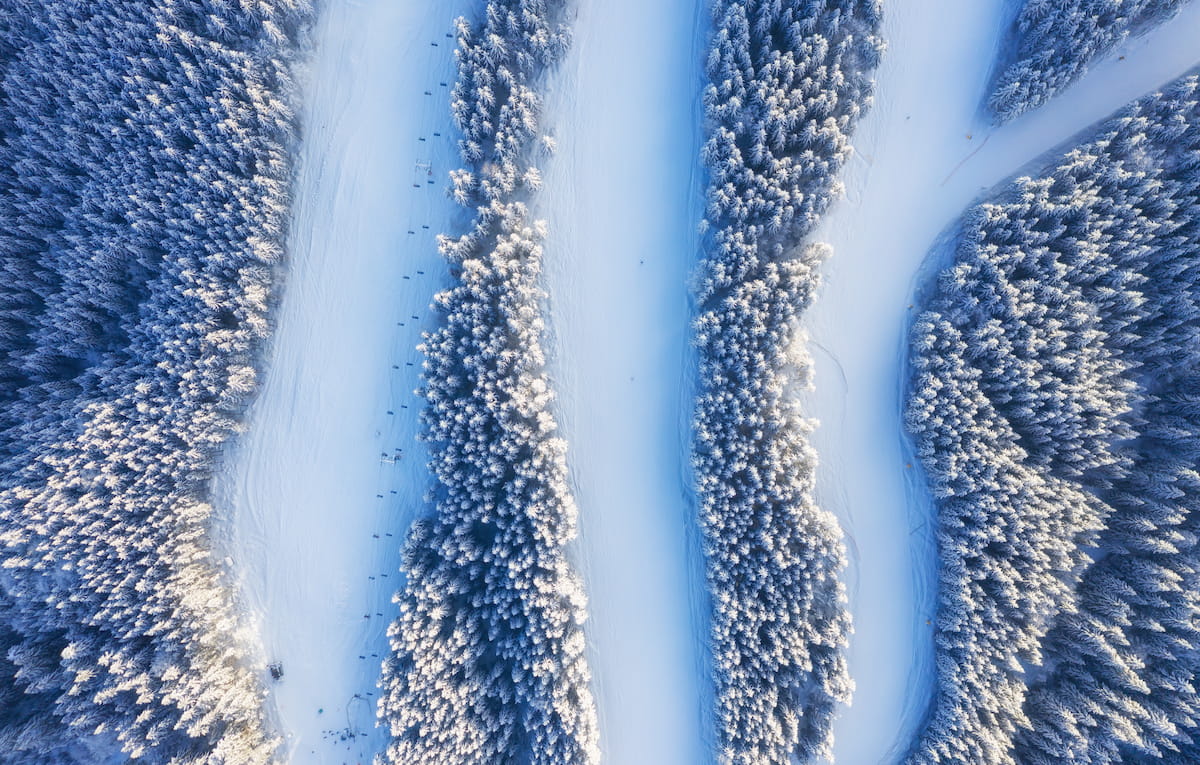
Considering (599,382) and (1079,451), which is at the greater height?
(599,382)

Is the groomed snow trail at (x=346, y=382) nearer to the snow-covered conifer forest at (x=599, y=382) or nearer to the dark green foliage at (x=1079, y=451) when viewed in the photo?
the snow-covered conifer forest at (x=599, y=382)

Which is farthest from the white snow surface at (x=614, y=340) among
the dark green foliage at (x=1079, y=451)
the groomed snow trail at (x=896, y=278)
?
the dark green foliage at (x=1079, y=451)

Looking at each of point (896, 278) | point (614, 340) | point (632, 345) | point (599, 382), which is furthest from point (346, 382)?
point (896, 278)

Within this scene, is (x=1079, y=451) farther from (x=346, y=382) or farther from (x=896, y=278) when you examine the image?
(x=346, y=382)

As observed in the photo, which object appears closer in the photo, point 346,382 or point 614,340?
point 614,340

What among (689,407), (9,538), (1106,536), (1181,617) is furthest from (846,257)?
(9,538)

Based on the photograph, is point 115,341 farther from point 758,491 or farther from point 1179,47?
point 1179,47

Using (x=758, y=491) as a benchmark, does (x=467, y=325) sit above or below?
above
